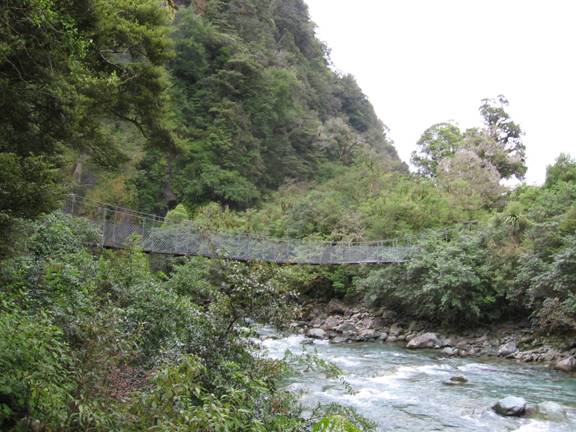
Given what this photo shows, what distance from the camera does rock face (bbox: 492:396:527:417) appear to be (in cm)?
594

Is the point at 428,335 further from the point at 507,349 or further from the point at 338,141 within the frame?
the point at 338,141

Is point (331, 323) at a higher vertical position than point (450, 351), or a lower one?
lower

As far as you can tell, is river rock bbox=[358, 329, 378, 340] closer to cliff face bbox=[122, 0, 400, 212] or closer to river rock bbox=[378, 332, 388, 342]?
river rock bbox=[378, 332, 388, 342]

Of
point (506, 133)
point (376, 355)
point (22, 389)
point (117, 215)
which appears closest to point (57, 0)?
point (22, 389)

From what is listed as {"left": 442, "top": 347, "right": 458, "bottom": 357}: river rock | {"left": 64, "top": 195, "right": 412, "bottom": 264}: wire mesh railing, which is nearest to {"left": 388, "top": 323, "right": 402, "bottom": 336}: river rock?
{"left": 64, "top": 195, "right": 412, "bottom": 264}: wire mesh railing

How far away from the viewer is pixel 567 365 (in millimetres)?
8523

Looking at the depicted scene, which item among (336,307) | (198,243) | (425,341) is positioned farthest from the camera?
(336,307)

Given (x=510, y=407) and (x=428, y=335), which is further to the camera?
(x=428, y=335)

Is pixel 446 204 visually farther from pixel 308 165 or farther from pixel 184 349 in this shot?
pixel 184 349

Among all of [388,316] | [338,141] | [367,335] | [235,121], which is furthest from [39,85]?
[338,141]

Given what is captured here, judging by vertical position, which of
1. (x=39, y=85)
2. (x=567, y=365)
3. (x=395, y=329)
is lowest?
(x=395, y=329)

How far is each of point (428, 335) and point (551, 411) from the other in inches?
215

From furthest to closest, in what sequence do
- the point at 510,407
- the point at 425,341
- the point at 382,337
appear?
the point at 382,337 < the point at 425,341 < the point at 510,407

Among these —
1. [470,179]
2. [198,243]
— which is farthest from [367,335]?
[470,179]
